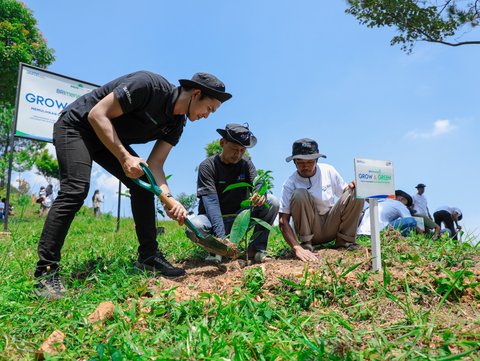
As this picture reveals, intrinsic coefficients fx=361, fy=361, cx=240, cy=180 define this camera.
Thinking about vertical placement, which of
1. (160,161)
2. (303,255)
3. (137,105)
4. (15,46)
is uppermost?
(15,46)

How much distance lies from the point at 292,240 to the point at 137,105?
1596 mm

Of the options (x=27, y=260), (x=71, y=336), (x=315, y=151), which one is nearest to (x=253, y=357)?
(x=71, y=336)

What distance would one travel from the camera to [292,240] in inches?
116

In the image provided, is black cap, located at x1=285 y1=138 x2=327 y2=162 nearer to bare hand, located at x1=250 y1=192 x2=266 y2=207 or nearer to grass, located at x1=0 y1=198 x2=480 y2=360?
bare hand, located at x1=250 y1=192 x2=266 y2=207

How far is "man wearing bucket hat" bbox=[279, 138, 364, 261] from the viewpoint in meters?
3.12

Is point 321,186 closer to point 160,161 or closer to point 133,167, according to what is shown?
point 160,161

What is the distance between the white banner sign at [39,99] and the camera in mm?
5855

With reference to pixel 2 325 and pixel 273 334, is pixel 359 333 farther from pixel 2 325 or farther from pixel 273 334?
pixel 2 325

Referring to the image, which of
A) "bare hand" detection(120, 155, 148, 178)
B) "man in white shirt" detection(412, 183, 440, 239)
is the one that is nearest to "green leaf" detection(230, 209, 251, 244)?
"bare hand" detection(120, 155, 148, 178)

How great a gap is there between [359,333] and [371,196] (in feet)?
3.26

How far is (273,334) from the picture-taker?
1.56 m

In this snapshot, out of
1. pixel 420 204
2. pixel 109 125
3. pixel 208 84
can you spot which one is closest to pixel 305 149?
pixel 208 84

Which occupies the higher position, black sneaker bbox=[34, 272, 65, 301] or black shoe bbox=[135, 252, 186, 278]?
black shoe bbox=[135, 252, 186, 278]

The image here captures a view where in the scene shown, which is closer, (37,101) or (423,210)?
(37,101)
